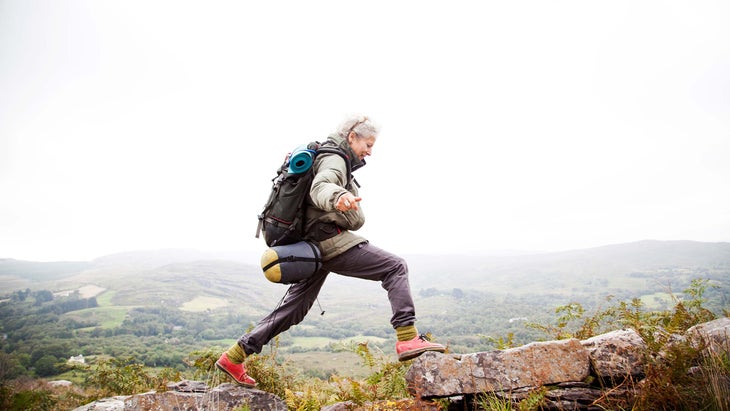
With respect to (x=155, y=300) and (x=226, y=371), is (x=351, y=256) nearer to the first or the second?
(x=226, y=371)

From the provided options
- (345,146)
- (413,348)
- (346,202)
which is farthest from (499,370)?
(345,146)

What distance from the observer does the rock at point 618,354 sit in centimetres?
328

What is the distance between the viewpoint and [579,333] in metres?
4.86

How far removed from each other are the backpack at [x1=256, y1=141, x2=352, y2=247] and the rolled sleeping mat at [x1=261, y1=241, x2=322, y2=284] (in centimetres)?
18

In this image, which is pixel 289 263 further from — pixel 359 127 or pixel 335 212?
pixel 359 127

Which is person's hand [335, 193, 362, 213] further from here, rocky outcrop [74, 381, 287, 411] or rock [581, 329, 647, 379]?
rock [581, 329, 647, 379]

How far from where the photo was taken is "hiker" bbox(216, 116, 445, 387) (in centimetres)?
361

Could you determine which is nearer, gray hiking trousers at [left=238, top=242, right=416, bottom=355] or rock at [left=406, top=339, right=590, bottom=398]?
rock at [left=406, top=339, right=590, bottom=398]

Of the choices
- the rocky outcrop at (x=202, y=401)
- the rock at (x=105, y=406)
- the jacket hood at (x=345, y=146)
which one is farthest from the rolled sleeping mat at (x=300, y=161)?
the rock at (x=105, y=406)

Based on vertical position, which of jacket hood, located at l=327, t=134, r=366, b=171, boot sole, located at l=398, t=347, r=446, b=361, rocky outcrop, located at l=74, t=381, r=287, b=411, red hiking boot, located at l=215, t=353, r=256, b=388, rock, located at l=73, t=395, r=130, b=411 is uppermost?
jacket hood, located at l=327, t=134, r=366, b=171

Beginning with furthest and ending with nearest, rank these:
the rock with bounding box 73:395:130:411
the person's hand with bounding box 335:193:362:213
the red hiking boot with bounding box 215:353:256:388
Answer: the red hiking boot with bounding box 215:353:256:388
the rock with bounding box 73:395:130:411
the person's hand with bounding box 335:193:362:213

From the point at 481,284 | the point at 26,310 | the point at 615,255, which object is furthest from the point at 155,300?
the point at 615,255

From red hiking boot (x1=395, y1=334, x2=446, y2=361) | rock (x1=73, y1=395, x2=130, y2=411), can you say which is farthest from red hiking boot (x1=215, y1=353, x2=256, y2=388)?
red hiking boot (x1=395, y1=334, x2=446, y2=361)

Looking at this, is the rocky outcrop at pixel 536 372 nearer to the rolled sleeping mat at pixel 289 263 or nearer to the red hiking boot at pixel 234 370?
the red hiking boot at pixel 234 370
